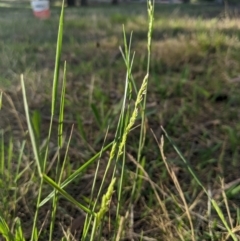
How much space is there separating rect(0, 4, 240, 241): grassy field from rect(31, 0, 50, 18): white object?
48 mm

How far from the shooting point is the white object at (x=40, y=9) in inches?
86.1

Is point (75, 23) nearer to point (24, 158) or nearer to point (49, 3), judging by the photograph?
point (49, 3)

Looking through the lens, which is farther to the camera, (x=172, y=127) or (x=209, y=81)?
(x=209, y=81)

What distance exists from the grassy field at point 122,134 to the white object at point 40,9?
0.05m

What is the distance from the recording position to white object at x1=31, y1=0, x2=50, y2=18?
219cm

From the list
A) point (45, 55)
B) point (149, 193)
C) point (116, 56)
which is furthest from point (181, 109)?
point (45, 55)

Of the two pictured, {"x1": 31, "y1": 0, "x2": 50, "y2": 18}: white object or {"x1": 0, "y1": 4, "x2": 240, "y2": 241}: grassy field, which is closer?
{"x1": 0, "y1": 4, "x2": 240, "y2": 241}: grassy field

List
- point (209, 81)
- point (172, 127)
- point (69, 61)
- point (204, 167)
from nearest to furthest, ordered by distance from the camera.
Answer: point (204, 167) < point (172, 127) < point (209, 81) < point (69, 61)

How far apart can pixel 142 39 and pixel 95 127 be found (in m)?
1.08

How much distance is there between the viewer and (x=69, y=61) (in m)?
1.69

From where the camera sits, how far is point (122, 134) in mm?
493

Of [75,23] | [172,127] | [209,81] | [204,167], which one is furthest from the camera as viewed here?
[75,23]

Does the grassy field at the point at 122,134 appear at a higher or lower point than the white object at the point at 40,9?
lower

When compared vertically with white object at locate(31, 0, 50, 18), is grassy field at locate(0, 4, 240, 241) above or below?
below
